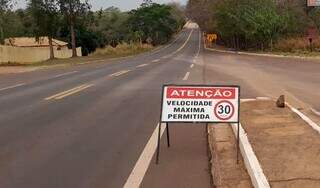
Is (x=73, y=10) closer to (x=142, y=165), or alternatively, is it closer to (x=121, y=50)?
(x=121, y=50)

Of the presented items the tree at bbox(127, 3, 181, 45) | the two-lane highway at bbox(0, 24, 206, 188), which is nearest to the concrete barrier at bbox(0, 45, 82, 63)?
the two-lane highway at bbox(0, 24, 206, 188)

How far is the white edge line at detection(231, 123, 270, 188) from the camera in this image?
20.7 feet

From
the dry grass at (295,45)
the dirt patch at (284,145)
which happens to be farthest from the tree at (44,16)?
the dirt patch at (284,145)

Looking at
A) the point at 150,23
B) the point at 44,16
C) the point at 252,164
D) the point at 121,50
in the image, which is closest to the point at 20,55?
the point at 44,16

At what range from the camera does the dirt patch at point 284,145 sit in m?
6.66

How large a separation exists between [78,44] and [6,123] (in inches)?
3334

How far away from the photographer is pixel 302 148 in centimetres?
814

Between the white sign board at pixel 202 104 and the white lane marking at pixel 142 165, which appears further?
the white sign board at pixel 202 104

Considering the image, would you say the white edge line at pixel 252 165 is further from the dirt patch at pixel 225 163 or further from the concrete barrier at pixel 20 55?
the concrete barrier at pixel 20 55

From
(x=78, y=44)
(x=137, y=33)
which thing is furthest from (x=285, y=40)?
(x=137, y=33)

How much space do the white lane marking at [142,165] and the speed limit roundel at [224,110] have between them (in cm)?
114

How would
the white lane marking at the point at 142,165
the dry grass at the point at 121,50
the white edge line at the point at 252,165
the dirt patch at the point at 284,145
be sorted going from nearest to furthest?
the white edge line at the point at 252,165
the dirt patch at the point at 284,145
the white lane marking at the point at 142,165
the dry grass at the point at 121,50

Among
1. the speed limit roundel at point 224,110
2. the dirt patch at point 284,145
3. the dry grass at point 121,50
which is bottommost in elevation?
the dry grass at point 121,50

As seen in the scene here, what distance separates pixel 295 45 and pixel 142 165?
49.6 meters
